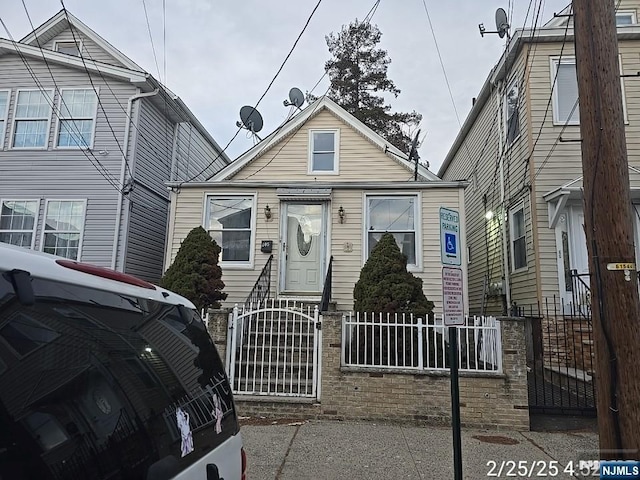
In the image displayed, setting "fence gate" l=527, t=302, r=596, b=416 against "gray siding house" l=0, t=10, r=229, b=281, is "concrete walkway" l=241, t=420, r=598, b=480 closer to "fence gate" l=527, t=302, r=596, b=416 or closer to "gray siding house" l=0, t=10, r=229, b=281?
"fence gate" l=527, t=302, r=596, b=416

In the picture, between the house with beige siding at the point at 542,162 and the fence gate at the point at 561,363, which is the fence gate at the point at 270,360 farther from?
the house with beige siding at the point at 542,162

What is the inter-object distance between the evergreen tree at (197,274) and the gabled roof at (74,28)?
6.25 m

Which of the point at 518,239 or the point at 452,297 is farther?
the point at 518,239

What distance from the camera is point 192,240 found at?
27.8 ft

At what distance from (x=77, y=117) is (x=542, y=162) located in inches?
441

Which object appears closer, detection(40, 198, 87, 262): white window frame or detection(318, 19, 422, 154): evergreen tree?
detection(40, 198, 87, 262): white window frame

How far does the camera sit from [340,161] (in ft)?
35.2

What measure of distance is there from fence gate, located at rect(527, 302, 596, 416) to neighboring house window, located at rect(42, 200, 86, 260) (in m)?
10.1

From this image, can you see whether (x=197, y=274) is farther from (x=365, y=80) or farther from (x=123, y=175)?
(x=365, y=80)

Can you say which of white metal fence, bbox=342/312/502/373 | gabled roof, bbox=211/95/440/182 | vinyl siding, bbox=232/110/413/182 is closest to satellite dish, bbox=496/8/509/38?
gabled roof, bbox=211/95/440/182

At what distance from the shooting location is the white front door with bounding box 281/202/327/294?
10.0m

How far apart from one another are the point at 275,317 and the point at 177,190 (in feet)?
14.6

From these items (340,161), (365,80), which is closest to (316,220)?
(340,161)

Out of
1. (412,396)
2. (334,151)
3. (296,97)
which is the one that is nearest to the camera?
(412,396)
